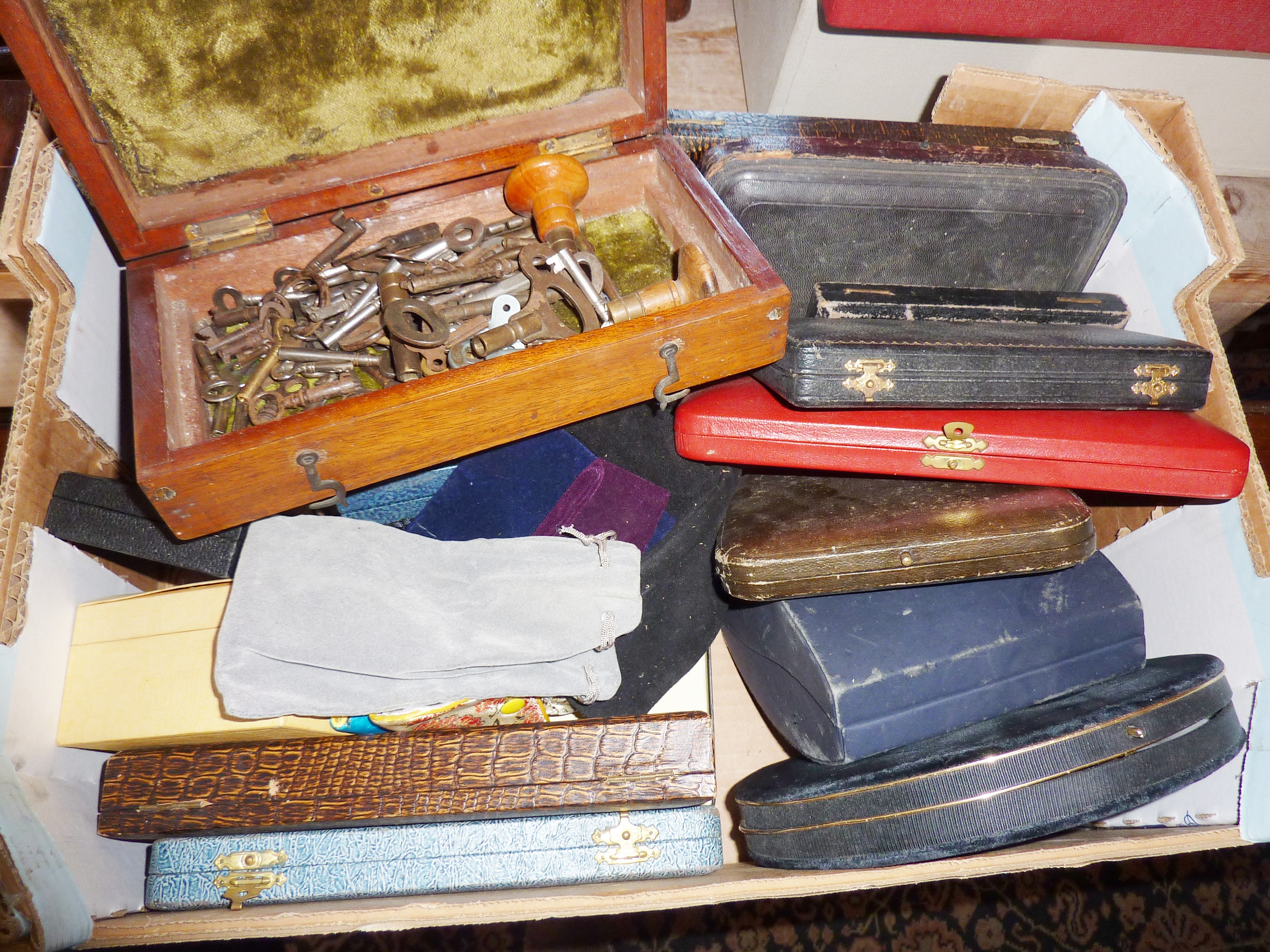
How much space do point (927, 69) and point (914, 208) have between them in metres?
0.81

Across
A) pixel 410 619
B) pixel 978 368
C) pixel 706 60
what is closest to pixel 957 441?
pixel 978 368

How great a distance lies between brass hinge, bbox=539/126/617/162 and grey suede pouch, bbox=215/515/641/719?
2.64ft

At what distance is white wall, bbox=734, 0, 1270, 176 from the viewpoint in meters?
2.19

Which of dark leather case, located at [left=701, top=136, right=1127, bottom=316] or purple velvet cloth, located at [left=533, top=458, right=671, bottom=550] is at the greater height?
dark leather case, located at [left=701, top=136, right=1127, bottom=316]

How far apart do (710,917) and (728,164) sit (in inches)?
82.5

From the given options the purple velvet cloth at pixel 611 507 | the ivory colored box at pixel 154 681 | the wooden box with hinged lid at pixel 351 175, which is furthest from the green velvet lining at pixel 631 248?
the ivory colored box at pixel 154 681

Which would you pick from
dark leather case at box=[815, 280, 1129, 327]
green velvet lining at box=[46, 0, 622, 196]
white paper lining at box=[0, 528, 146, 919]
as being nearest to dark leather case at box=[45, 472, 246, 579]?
white paper lining at box=[0, 528, 146, 919]

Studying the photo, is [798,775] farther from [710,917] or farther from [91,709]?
[91,709]

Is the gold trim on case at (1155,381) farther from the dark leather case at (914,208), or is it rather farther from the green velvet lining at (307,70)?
the green velvet lining at (307,70)

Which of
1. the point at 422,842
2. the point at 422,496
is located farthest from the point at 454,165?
the point at 422,842

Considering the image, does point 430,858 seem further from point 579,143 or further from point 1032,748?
point 579,143

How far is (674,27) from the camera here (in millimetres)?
2801

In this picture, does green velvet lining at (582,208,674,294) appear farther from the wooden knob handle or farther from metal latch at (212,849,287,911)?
metal latch at (212,849,287,911)

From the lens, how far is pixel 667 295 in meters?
1.44
